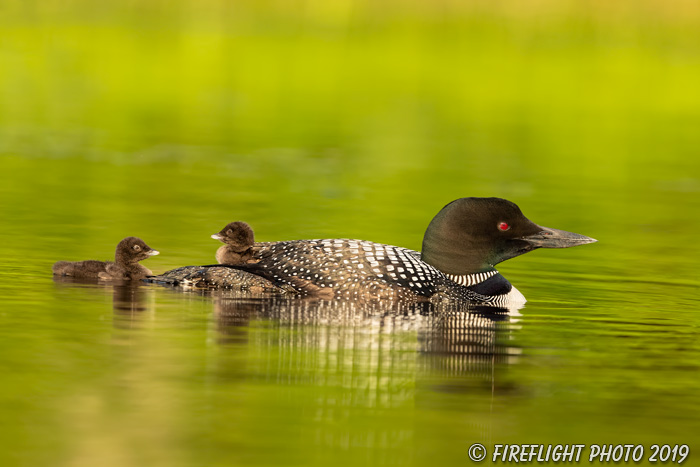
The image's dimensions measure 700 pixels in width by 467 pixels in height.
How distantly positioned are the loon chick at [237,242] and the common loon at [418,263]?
0.14 ft

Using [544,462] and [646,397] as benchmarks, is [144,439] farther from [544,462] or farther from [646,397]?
[646,397]

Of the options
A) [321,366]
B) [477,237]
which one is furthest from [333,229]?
[321,366]

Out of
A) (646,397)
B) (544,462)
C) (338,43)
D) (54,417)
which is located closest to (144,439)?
(54,417)

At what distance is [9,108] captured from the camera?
22.4m

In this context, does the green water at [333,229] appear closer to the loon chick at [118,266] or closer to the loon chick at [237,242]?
the loon chick at [118,266]

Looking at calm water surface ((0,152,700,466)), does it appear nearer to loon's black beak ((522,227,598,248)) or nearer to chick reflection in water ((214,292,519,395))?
chick reflection in water ((214,292,519,395))

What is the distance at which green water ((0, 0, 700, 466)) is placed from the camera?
670cm

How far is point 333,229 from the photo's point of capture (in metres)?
12.9

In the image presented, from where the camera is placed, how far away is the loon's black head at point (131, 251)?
32.8ft

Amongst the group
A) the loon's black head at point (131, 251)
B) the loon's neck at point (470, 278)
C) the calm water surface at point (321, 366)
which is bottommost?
the calm water surface at point (321, 366)

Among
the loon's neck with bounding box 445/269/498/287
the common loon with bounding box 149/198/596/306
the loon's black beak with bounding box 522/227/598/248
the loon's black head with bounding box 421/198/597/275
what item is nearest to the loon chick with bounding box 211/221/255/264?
the common loon with bounding box 149/198/596/306

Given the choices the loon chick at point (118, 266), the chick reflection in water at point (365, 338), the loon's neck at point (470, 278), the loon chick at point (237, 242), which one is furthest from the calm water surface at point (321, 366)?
the loon chick at point (237, 242)

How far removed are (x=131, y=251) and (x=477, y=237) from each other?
228 centimetres

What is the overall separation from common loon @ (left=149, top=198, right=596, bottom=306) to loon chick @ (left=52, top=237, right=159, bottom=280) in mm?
196
